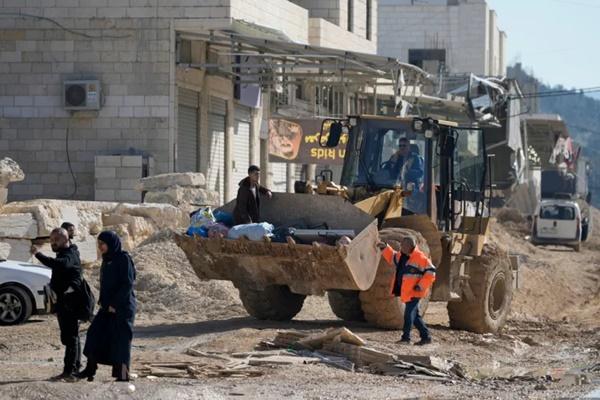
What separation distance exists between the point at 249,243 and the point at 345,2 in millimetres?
27550

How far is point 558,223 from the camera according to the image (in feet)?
159

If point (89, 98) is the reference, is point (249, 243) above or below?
below

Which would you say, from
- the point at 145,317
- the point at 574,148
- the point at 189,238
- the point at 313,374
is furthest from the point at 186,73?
the point at 574,148

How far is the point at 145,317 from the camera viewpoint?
20062 millimetres

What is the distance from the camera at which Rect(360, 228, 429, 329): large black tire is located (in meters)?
16.9

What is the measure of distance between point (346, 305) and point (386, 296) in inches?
87.2

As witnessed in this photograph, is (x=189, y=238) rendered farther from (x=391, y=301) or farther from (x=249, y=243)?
(x=391, y=301)

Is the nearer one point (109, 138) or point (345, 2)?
point (109, 138)

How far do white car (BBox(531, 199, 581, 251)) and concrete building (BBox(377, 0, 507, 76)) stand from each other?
74.4ft

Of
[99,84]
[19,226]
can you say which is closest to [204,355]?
[19,226]

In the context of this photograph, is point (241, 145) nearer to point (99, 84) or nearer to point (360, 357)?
point (99, 84)

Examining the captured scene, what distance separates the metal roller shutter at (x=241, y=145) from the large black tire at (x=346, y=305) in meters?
15.4

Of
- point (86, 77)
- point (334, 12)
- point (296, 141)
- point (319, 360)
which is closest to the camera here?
point (319, 360)

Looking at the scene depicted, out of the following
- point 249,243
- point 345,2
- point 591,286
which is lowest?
point 591,286
